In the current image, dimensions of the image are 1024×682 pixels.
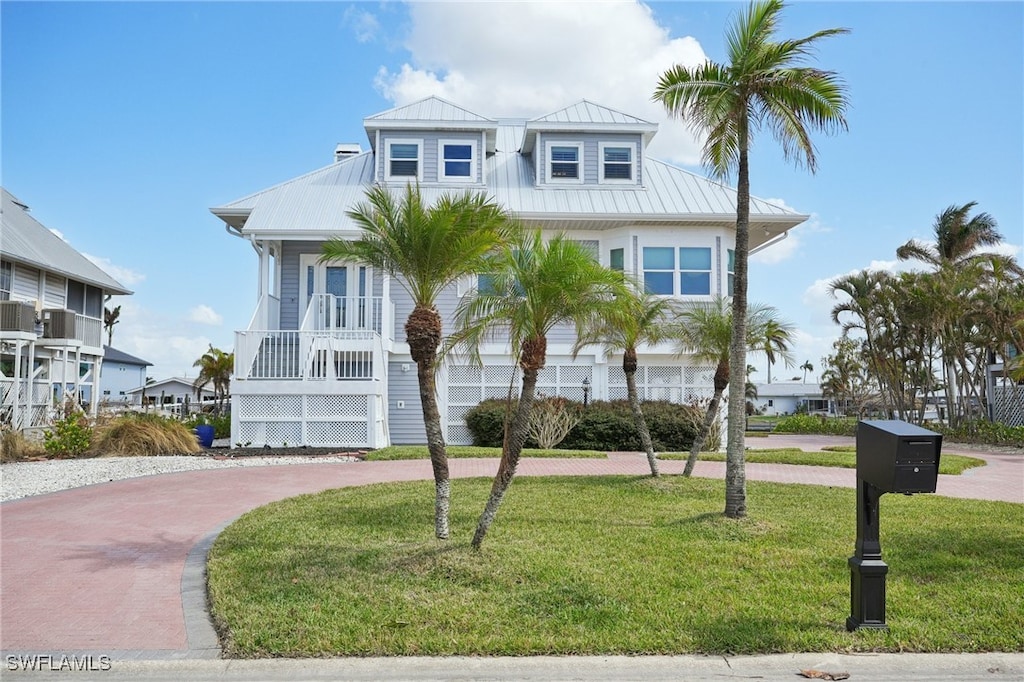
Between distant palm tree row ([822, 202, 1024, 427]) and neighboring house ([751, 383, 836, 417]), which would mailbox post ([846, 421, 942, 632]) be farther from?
neighboring house ([751, 383, 836, 417])

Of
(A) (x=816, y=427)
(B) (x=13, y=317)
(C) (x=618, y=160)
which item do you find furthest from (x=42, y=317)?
(A) (x=816, y=427)

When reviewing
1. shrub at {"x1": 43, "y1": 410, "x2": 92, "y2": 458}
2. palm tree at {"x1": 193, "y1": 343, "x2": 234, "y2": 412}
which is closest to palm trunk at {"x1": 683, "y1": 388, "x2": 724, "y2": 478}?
shrub at {"x1": 43, "y1": 410, "x2": 92, "y2": 458}

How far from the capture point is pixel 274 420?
1833 centimetres

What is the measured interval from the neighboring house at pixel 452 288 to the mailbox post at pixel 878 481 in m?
14.1

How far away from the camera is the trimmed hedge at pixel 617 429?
19.6 meters

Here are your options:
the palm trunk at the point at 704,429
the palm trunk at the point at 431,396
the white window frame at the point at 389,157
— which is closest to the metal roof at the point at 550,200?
the white window frame at the point at 389,157

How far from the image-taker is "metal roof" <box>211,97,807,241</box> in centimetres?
2086

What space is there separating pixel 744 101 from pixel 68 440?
15571 millimetres

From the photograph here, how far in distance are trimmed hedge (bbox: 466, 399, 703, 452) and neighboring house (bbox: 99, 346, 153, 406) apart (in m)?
29.3

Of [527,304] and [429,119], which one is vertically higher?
[429,119]

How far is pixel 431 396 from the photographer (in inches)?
302

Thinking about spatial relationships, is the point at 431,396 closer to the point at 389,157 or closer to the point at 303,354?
the point at 303,354

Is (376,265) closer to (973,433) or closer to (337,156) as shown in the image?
(337,156)

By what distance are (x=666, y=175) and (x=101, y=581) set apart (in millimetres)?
20015
